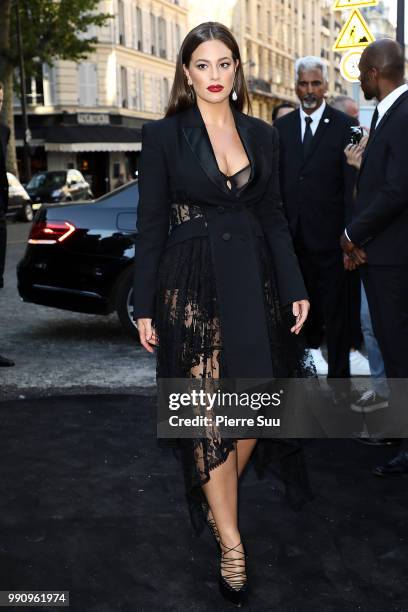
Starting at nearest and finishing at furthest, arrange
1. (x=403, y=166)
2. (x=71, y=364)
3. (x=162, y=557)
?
(x=162, y=557), (x=403, y=166), (x=71, y=364)

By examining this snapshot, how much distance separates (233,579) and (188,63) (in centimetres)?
184

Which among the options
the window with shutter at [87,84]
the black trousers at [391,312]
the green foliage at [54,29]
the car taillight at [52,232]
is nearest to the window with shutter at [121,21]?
the window with shutter at [87,84]

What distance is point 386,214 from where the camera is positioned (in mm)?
3969

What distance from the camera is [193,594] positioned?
3002 mm

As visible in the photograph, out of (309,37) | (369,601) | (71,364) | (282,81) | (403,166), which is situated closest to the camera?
(369,601)

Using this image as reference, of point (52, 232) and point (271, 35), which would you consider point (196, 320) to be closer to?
point (52, 232)

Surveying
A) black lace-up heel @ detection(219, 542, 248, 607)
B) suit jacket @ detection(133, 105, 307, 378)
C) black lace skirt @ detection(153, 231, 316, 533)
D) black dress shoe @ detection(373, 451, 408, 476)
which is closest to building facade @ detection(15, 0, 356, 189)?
black dress shoe @ detection(373, 451, 408, 476)

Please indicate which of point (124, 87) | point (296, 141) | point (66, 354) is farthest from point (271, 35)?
point (296, 141)

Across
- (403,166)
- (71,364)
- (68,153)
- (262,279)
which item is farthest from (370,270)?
(68,153)

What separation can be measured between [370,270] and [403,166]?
54 centimetres

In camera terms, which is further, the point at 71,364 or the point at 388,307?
the point at 71,364

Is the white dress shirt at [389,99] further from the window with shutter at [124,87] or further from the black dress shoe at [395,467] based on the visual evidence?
the window with shutter at [124,87]

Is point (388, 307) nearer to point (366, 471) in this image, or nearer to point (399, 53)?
point (366, 471)

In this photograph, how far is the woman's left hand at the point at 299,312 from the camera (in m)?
3.16
